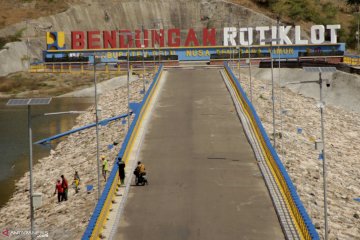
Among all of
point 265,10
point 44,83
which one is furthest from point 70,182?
point 265,10

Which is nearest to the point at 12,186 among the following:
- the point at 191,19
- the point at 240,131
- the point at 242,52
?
Answer: the point at 240,131

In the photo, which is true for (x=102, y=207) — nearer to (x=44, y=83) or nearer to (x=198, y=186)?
(x=198, y=186)

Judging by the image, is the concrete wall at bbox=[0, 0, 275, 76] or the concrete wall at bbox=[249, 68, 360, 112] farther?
the concrete wall at bbox=[0, 0, 275, 76]

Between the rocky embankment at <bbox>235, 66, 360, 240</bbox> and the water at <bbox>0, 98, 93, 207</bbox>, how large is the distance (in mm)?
18164

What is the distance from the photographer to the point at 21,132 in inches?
2660

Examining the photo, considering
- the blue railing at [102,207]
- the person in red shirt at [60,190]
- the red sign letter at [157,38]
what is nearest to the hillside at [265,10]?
the red sign letter at [157,38]

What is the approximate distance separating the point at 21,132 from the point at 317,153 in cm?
3226

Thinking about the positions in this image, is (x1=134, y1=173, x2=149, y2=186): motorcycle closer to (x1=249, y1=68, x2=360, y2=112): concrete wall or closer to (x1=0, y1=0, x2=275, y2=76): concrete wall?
(x1=249, y1=68, x2=360, y2=112): concrete wall

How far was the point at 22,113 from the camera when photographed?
266 ft

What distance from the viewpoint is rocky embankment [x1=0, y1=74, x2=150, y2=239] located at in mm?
33938

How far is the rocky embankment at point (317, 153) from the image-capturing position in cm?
3409

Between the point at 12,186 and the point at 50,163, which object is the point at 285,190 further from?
the point at 50,163

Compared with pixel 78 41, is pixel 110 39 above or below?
above

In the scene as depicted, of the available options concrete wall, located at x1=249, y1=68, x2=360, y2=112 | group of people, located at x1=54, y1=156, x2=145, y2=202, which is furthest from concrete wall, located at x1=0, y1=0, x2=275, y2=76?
group of people, located at x1=54, y1=156, x2=145, y2=202
